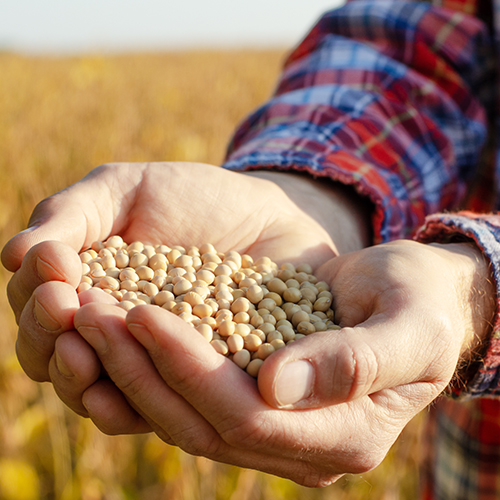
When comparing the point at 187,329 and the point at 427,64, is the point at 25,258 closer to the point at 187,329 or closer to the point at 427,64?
the point at 187,329

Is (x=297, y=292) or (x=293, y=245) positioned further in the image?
(x=293, y=245)

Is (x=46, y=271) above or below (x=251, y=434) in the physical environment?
above

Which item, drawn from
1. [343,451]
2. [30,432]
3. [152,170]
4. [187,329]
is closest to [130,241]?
[152,170]

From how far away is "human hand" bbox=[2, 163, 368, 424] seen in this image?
2.84 feet

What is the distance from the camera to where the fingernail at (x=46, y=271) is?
89 cm

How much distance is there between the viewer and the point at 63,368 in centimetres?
85

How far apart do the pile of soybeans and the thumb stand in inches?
4.4

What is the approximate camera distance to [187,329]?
2.72 ft

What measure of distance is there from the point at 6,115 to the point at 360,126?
9.78 ft

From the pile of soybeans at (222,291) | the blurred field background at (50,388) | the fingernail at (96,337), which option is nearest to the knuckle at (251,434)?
the pile of soybeans at (222,291)

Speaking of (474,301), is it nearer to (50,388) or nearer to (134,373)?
(134,373)

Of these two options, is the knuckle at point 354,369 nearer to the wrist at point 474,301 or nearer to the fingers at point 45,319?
the wrist at point 474,301

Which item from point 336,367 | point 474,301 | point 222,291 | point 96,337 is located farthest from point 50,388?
point 474,301

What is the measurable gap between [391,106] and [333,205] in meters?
0.43
